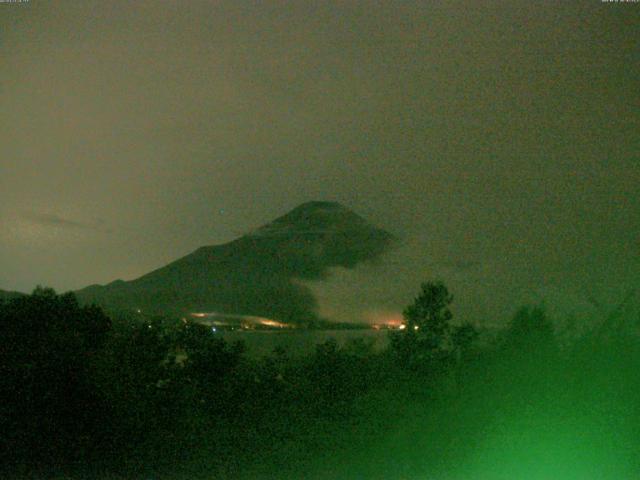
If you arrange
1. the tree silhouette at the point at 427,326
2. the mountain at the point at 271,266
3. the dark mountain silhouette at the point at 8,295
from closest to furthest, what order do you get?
the dark mountain silhouette at the point at 8,295
the tree silhouette at the point at 427,326
the mountain at the point at 271,266

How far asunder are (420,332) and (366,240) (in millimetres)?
5734

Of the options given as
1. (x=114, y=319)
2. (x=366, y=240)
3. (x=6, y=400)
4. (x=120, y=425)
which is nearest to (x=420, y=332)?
(x=366, y=240)

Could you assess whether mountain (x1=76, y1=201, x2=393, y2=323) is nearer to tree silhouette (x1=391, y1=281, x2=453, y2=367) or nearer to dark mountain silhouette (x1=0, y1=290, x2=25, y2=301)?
tree silhouette (x1=391, y1=281, x2=453, y2=367)

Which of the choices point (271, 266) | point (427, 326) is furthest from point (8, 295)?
point (271, 266)

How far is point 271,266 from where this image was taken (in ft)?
80.2

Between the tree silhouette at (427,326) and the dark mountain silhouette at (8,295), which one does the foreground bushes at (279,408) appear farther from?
the tree silhouette at (427,326)

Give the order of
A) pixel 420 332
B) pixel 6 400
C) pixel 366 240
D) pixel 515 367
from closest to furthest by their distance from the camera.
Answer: pixel 6 400 → pixel 515 367 → pixel 420 332 → pixel 366 240

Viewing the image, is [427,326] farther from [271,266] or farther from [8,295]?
[8,295]

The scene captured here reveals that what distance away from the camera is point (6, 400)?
1021 centimetres

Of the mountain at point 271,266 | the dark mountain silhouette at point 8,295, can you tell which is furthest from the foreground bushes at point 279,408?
the mountain at point 271,266

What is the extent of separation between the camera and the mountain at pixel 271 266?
22.8 metres

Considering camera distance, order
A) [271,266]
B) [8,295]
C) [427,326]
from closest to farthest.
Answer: [8,295] < [427,326] < [271,266]

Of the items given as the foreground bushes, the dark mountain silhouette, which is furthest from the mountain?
the dark mountain silhouette

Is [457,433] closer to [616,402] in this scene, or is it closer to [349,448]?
[349,448]
